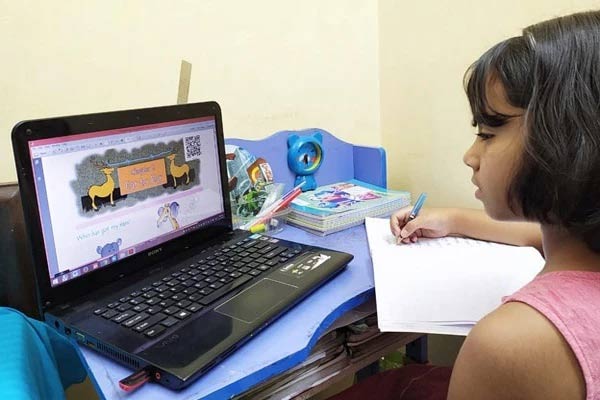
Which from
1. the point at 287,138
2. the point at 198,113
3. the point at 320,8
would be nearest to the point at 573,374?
the point at 198,113

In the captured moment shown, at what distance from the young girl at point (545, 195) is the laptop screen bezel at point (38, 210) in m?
0.46

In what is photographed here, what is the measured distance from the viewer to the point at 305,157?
1142 mm

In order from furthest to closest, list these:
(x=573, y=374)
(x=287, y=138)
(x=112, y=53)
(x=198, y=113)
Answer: (x=287, y=138) → (x=112, y=53) → (x=198, y=113) → (x=573, y=374)

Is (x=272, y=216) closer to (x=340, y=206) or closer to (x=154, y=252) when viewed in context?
(x=340, y=206)

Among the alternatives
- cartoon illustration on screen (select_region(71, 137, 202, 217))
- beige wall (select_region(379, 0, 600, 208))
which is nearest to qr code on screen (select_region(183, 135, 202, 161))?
cartoon illustration on screen (select_region(71, 137, 202, 217))

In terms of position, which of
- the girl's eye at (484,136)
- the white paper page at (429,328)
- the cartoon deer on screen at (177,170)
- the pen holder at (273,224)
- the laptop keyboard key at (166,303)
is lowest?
the white paper page at (429,328)

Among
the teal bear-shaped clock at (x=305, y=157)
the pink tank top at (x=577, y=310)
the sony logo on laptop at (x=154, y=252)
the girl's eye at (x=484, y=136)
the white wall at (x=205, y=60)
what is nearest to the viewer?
the pink tank top at (x=577, y=310)

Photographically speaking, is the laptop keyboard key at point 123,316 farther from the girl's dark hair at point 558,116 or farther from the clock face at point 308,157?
the clock face at point 308,157

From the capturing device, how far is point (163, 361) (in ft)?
1.68

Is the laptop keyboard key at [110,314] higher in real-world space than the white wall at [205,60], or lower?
lower

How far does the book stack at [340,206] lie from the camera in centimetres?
96

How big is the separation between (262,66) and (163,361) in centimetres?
78

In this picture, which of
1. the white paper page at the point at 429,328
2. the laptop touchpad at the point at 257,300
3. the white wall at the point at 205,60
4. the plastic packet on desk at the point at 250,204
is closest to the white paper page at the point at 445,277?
the white paper page at the point at 429,328

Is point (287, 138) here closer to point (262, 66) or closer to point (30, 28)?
point (262, 66)
